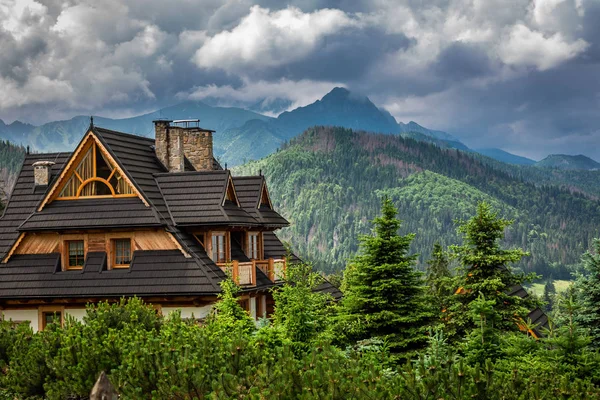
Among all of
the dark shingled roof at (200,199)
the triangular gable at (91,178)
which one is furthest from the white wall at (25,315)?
A: the dark shingled roof at (200,199)

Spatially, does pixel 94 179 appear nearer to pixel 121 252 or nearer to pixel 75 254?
pixel 75 254

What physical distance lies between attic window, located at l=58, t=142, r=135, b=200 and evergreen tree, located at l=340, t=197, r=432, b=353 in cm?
974

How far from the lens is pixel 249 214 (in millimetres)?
30266

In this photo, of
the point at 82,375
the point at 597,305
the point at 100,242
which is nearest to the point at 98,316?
the point at 82,375

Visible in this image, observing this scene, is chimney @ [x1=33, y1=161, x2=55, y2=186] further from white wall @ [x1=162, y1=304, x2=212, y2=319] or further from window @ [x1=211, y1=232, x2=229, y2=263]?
white wall @ [x1=162, y1=304, x2=212, y2=319]

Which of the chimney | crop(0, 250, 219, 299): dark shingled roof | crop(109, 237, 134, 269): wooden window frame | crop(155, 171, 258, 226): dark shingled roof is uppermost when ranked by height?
the chimney

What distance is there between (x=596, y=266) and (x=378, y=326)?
6321 millimetres

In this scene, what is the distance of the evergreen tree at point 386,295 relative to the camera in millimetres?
22266

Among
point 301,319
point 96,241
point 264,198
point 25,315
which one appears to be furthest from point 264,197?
point 301,319

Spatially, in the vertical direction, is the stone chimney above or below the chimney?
above

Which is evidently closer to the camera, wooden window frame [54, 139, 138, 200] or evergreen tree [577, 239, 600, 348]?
evergreen tree [577, 239, 600, 348]

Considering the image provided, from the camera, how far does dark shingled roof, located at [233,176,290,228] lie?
31.2m

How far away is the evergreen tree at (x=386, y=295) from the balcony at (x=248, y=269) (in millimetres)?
3664

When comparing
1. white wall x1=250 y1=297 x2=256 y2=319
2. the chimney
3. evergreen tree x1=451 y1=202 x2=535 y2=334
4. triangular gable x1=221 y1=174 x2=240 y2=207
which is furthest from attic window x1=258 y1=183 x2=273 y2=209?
evergreen tree x1=451 y1=202 x2=535 y2=334
